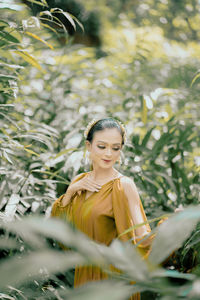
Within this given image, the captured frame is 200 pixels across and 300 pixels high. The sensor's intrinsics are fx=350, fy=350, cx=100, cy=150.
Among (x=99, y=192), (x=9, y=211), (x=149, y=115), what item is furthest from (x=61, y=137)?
(x=99, y=192)

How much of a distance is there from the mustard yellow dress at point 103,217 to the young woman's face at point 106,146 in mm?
86

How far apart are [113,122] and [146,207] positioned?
0.86 m

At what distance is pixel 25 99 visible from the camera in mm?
2676

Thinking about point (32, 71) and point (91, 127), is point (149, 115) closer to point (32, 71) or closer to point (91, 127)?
point (32, 71)

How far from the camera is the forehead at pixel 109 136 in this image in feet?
4.60

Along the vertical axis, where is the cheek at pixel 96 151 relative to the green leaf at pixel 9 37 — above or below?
below

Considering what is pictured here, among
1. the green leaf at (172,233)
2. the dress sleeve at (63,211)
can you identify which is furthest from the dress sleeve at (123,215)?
the green leaf at (172,233)

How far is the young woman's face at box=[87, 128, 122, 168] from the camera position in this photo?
1401 millimetres

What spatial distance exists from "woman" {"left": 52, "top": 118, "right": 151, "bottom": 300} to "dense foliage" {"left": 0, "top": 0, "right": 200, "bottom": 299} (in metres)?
0.20

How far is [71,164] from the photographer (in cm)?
192

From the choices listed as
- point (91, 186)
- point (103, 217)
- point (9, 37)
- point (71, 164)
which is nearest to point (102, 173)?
point (91, 186)

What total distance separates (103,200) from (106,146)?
22 cm

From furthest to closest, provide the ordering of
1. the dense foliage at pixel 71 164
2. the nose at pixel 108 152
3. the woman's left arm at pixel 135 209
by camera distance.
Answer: the nose at pixel 108 152, the woman's left arm at pixel 135 209, the dense foliage at pixel 71 164

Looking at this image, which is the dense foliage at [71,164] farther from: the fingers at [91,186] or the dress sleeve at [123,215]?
the fingers at [91,186]
